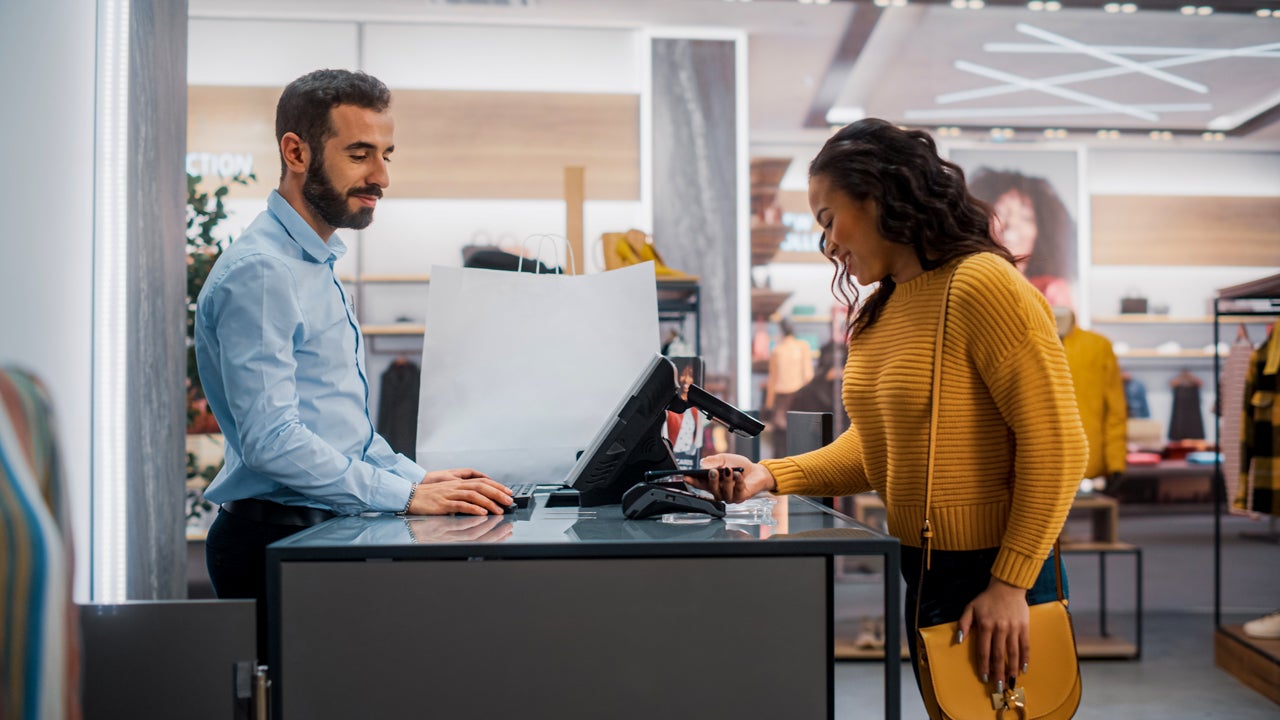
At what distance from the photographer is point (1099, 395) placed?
15.4 ft

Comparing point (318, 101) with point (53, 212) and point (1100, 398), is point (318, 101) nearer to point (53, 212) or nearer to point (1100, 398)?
point (53, 212)

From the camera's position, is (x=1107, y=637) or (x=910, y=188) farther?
(x=1107, y=637)

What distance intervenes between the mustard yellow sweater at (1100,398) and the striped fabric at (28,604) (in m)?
4.59

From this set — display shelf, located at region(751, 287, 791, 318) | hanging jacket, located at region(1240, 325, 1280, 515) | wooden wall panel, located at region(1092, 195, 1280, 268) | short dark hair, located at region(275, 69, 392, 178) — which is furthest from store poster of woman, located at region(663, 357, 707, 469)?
wooden wall panel, located at region(1092, 195, 1280, 268)

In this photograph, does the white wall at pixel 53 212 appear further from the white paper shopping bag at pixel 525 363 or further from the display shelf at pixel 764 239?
the display shelf at pixel 764 239

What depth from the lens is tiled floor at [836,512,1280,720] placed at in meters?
3.37

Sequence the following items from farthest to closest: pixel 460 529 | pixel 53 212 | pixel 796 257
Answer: pixel 796 257 < pixel 53 212 < pixel 460 529

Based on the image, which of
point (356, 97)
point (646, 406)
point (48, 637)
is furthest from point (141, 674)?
point (356, 97)

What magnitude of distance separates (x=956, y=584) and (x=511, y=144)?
172 inches

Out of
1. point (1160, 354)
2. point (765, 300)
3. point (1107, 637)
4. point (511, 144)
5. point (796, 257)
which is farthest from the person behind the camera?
point (1160, 354)

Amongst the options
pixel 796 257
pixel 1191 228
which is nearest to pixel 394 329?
pixel 796 257

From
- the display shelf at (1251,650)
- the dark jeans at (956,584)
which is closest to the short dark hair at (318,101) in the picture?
the dark jeans at (956,584)

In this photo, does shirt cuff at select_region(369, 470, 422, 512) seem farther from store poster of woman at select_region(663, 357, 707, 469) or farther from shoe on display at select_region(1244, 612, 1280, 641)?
shoe on display at select_region(1244, 612, 1280, 641)

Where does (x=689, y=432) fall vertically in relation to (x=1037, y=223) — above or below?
below
